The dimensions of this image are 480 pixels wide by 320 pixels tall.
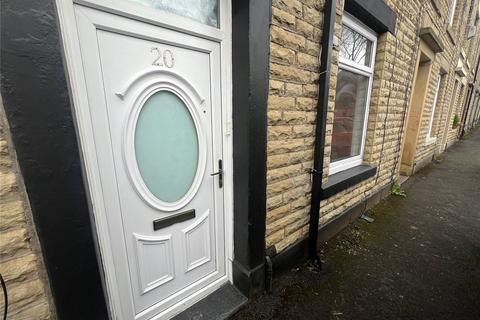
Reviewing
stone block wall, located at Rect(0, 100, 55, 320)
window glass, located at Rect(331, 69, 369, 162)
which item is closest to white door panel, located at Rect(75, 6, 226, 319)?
stone block wall, located at Rect(0, 100, 55, 320)

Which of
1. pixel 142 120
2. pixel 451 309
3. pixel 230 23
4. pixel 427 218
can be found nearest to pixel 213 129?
pixel 142 120

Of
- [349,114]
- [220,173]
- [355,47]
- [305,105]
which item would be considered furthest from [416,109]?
[220,173]

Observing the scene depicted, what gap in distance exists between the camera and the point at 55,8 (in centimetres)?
89

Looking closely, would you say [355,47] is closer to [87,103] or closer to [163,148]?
[163,148]

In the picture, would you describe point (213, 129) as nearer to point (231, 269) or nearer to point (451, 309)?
point (231, 269)

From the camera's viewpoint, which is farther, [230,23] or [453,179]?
[453,179]

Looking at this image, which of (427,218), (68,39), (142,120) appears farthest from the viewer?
(427,218)

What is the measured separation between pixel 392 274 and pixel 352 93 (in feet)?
7.66

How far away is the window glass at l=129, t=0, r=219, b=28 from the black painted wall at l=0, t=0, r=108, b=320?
60cm

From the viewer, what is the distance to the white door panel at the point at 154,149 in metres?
1.21

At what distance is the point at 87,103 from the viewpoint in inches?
44.8

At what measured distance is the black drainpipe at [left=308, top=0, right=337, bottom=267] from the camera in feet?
6.44

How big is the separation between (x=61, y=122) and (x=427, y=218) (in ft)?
15.7

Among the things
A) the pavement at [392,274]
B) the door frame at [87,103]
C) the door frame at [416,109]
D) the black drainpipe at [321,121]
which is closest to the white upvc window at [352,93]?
the black drainpipe at [321,121]
